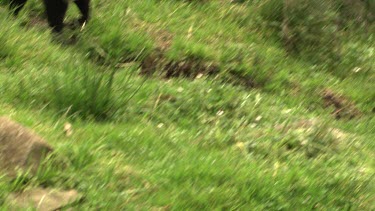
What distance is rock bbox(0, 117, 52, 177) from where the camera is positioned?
3.48m

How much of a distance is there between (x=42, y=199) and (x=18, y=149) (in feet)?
1.12

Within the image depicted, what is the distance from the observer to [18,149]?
11.5 feet

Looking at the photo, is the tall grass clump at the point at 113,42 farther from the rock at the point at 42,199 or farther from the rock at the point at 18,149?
the rock at the point at 42,199

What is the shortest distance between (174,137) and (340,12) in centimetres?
475

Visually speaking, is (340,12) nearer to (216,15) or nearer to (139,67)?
(216,15)

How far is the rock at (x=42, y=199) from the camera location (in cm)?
326

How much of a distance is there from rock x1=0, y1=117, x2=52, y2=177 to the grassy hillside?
9 centimetres

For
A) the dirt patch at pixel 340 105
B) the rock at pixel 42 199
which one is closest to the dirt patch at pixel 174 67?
the dirt patch at pixel 340 105

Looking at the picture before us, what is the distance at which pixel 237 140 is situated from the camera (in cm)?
473

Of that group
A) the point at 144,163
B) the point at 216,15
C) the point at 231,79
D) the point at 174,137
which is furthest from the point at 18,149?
the point at 216,15

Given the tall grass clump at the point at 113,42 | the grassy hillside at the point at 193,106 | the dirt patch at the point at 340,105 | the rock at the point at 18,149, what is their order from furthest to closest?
the dirt patch at the point at 340,105, the tall grass clump at the point at 113,42, the grassy hillside at the point at 193,106, the rock at the point at 18,149

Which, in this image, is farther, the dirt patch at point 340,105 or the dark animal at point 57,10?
the dirt patch at point 340,105

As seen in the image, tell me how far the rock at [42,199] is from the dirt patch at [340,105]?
350 cm

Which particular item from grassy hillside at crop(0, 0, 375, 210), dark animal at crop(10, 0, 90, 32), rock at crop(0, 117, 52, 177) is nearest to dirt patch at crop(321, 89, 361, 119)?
grassy hillside at crop(0, 0, 375, 210)
